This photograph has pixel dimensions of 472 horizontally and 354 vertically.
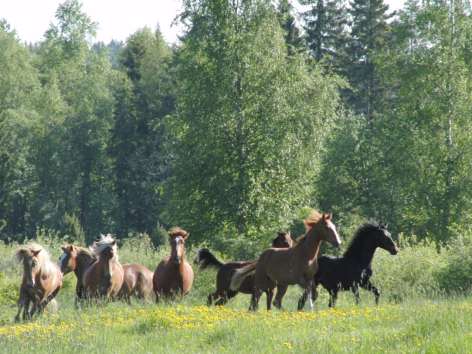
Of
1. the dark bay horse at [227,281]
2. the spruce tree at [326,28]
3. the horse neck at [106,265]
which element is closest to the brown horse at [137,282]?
the horse neck at [106,265]

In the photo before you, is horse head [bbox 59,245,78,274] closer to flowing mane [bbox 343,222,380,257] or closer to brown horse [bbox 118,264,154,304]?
brown horse [bbox 118,264,154,304]

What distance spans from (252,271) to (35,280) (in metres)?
4.76

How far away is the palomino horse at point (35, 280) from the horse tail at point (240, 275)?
401 cm

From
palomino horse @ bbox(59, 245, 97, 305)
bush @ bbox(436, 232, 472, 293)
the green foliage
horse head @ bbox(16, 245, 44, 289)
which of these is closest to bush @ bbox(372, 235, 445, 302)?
bush @ bbox(436, 232, 472, 293)

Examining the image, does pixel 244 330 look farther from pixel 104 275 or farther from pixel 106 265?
pixel 104 275

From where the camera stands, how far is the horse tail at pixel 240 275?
21.1m

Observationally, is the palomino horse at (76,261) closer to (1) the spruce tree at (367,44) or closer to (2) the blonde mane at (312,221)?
(2) the blonde mane at (312,221)

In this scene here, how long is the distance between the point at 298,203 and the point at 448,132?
927 cm

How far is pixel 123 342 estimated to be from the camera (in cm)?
1473

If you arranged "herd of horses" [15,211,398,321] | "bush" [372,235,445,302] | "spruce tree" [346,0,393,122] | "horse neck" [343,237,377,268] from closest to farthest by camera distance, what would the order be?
"herd of horses" [15,211,398,321]
"horse neck" [343,237,377,268]
"bush" [372,235,445,302]
"spruce tree" [346,0,393,122]

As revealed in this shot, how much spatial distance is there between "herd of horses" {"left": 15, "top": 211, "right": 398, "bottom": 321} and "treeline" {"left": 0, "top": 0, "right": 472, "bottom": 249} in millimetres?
6908

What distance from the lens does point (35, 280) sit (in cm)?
2053

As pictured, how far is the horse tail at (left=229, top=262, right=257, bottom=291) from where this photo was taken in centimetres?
2108

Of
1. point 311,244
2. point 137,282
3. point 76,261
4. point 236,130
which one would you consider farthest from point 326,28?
point 311,244
